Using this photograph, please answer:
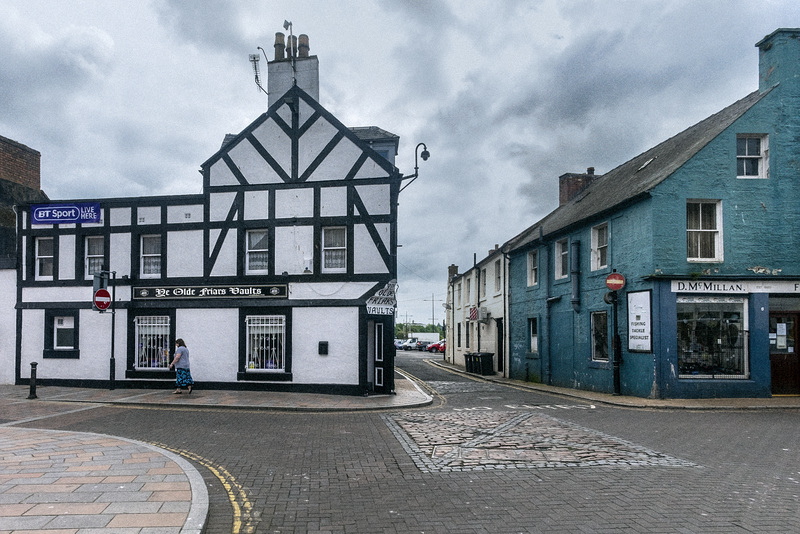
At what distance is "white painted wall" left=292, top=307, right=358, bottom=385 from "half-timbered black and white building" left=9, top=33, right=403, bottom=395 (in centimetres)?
3

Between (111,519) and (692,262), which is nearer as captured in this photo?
(111,519)

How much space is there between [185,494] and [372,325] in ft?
41.6

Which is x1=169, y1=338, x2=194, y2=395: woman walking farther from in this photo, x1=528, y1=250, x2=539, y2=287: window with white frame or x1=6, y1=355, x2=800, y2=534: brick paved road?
x1=528, y1=250, x2=539, y2=287: window with white frame

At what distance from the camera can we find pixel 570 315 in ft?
73.4

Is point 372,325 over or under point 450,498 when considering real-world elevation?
over

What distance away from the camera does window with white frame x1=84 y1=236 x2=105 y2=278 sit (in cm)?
2075

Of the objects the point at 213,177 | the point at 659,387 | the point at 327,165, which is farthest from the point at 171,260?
the point at 659,387

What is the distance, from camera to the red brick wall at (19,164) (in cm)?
2402

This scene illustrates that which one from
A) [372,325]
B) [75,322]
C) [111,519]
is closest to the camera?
[111,519]

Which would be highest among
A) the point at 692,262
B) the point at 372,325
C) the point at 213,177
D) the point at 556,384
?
the point at 213,177

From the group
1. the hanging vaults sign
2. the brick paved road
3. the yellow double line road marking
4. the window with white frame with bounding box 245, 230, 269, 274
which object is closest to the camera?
the yellow double line road marking

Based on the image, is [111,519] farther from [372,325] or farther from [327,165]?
[327,165]

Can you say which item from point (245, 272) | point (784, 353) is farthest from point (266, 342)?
point (784, 353)

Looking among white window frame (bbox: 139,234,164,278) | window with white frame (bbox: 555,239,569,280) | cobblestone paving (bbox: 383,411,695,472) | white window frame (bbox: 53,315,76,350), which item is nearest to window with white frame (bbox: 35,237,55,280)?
white window frame (bbox: 53,315,76,350)
